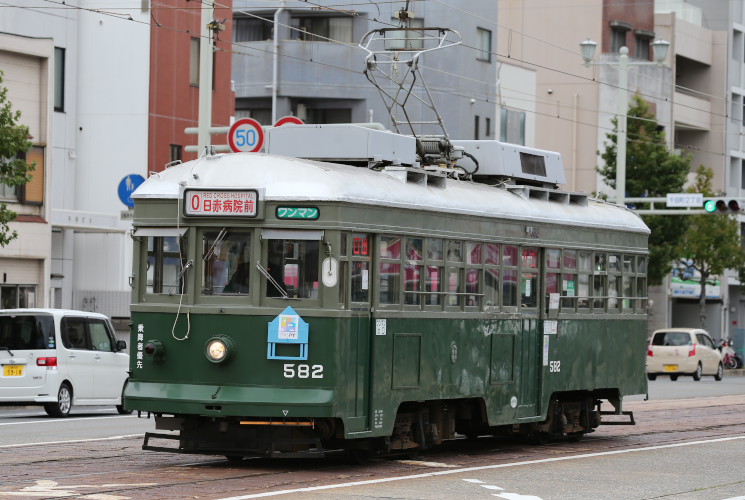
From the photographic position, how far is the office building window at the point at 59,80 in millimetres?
40750

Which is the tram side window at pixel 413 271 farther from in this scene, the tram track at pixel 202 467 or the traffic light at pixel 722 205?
the traffic light at pixel 722 205

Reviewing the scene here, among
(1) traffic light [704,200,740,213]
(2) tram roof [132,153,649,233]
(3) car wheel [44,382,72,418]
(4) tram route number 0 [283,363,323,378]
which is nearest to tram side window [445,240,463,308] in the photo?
(2) tram roof [132,153,649,233]

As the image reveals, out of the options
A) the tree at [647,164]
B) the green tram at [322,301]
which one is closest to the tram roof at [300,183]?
the green tram at [322,301]

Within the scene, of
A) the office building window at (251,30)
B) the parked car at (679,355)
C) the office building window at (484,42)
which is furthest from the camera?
the office building window at (251,30)

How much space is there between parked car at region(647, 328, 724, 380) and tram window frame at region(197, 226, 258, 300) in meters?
32.2

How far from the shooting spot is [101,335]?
2670 cm

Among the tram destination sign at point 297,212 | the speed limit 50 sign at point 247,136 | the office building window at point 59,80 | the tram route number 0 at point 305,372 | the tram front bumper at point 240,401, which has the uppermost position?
the office building window at point 59,80

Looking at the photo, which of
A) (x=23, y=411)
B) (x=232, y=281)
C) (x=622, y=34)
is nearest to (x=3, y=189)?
Result: (x=23, y=411)

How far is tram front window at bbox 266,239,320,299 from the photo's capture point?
1473 cm

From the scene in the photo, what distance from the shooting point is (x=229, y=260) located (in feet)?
48.9

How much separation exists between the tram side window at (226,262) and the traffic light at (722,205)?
29.3 metres

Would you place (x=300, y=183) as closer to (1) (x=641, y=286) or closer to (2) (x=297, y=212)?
(2) (x=297, y=212)

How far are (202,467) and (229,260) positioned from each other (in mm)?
1938

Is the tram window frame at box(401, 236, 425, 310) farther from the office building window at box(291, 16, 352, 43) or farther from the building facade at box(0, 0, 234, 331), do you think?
the office building window at box(291, 16, 352, 43)
